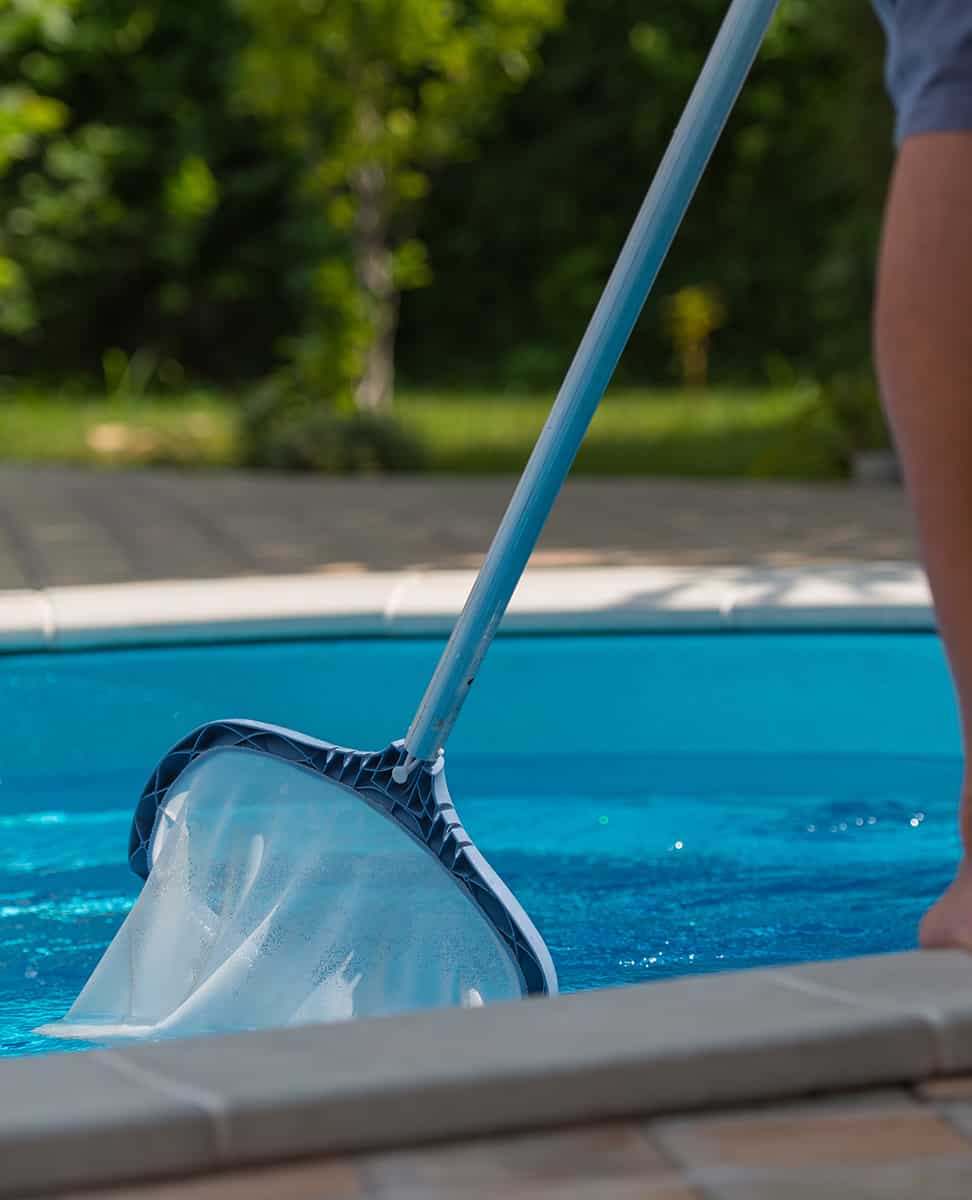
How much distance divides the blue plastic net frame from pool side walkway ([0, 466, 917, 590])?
82.4 inches

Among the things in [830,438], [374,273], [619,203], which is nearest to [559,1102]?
[830,438]

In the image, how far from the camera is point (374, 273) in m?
8.78

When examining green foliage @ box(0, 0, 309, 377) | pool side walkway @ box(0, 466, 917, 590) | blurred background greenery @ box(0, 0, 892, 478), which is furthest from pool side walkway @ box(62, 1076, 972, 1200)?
green foliage @ box(0, 0, 309, 377)

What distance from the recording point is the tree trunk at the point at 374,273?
854cm

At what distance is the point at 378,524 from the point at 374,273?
13.1 feet

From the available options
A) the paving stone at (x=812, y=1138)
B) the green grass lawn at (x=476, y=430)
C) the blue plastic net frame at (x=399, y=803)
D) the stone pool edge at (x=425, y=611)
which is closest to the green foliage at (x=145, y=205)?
the green grass lawn at (x=476, y=430)

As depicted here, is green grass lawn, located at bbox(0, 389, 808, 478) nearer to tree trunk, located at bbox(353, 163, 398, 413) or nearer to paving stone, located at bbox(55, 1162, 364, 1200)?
tree trunk, located at bbox(353, 163, 398, 413)

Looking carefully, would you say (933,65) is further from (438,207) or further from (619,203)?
(619,203)

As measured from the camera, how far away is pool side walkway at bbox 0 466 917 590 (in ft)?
13.9

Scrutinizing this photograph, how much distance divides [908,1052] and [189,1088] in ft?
1.34

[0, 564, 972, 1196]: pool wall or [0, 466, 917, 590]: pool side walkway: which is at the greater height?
[0, 564, 972, 1196]: pool wall

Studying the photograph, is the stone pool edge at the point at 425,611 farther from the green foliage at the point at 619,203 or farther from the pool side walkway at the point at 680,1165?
the green foliage at the point at 619,203

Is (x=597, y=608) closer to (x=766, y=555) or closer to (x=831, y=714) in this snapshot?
(x=831, y=714)

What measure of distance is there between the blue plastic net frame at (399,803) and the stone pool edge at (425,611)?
3.88ft
